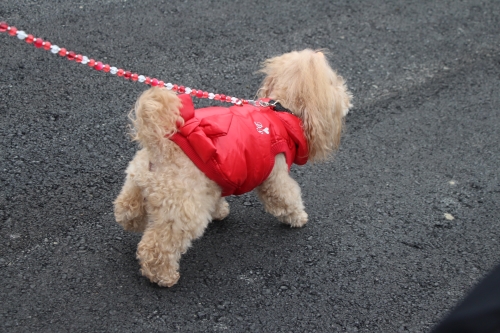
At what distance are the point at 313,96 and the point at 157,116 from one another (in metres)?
1.06

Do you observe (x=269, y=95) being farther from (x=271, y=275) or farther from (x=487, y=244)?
(x=487, y=244)

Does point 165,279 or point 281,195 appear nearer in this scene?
point 165,279

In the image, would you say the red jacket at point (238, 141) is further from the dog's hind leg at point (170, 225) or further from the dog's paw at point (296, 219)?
the dog's paw at point (296, 219)

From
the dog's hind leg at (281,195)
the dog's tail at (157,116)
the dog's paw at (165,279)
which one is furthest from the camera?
the dog's hind leg at (281,195)

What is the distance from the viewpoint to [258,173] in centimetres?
325

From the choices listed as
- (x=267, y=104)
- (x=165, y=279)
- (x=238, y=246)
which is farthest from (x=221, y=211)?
(x=267, y=104)

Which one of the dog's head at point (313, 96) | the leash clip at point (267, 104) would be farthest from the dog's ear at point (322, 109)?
the leash clip at point (267, 104)

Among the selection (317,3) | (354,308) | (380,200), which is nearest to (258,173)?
(354,308)

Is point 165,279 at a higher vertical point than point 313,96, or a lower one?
lower

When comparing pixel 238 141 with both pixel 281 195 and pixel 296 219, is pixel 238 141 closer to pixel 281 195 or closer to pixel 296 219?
pixel 281 195

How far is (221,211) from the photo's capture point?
3.72m

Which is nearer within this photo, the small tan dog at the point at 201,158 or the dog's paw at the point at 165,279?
the small tan dog at the point at 201,158

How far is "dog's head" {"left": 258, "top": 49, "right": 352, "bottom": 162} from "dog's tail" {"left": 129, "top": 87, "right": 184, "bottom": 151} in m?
0.87

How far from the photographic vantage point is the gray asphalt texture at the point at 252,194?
319 cm
